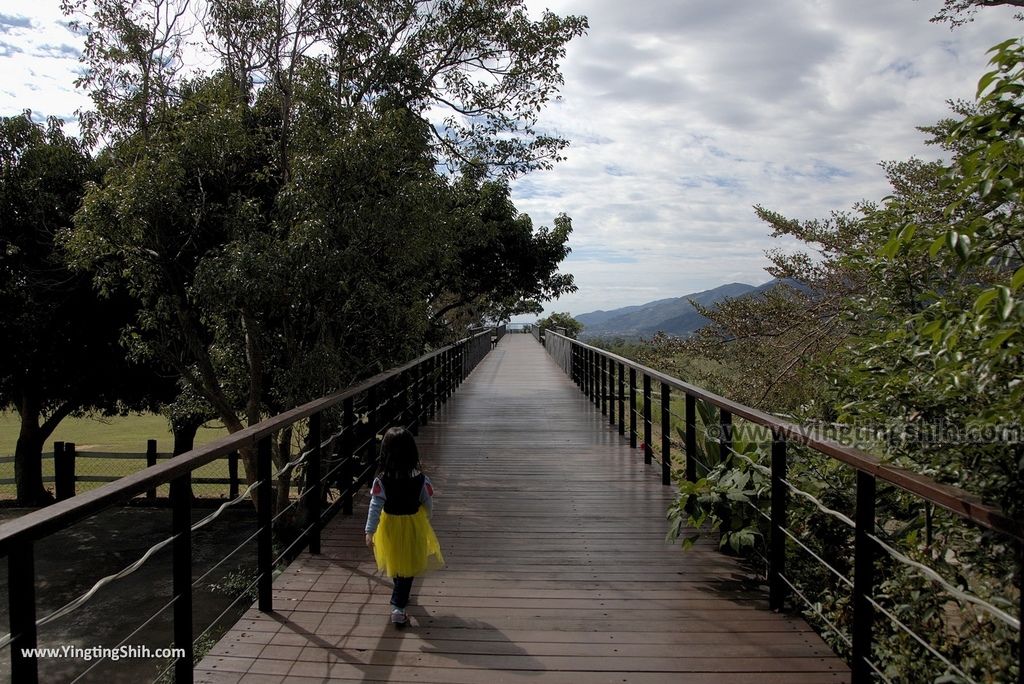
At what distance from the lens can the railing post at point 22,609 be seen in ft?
5.33

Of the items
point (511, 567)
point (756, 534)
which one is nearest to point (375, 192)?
point (511, 567)

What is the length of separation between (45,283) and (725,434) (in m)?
11.3

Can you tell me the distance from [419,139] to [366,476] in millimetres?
4975

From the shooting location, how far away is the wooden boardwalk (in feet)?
9.12

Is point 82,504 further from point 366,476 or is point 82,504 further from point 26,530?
point 366,476

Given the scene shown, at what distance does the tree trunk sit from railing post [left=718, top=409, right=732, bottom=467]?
1537cm

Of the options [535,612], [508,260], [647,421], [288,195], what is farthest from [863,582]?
[508,260]

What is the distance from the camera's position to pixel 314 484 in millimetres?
4102

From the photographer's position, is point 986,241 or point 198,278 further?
point 198,278

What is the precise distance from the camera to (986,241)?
2.36 m

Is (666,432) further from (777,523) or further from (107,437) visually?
(107,437)

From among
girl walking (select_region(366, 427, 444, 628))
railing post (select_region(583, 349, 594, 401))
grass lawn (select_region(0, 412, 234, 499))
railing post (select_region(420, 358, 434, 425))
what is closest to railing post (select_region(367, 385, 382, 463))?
girl walking (select_region(366, 427, 444, 628))

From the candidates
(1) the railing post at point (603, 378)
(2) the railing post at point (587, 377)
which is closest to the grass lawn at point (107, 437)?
(2) the railing post at point (587, 377)

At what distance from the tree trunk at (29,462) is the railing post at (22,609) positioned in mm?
16011
